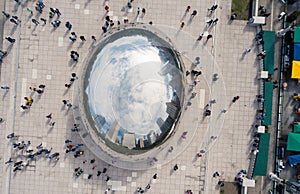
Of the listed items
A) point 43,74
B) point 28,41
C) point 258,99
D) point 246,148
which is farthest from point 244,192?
point 28,41

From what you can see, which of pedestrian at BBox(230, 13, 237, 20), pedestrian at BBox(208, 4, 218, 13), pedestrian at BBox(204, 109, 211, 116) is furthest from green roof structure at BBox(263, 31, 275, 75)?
pedestrian at BBox(204, 109, 211, 116)

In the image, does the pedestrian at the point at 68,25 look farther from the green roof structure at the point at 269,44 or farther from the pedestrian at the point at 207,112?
the green roof structure at the point at 269,44

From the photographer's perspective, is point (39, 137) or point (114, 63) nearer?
point (114, 63)

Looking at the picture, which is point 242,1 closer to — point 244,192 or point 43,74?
point 244,192

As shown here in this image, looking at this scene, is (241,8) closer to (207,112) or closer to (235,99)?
(235,99)

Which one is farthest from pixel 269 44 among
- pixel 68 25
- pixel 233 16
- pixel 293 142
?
pixel 68 25
